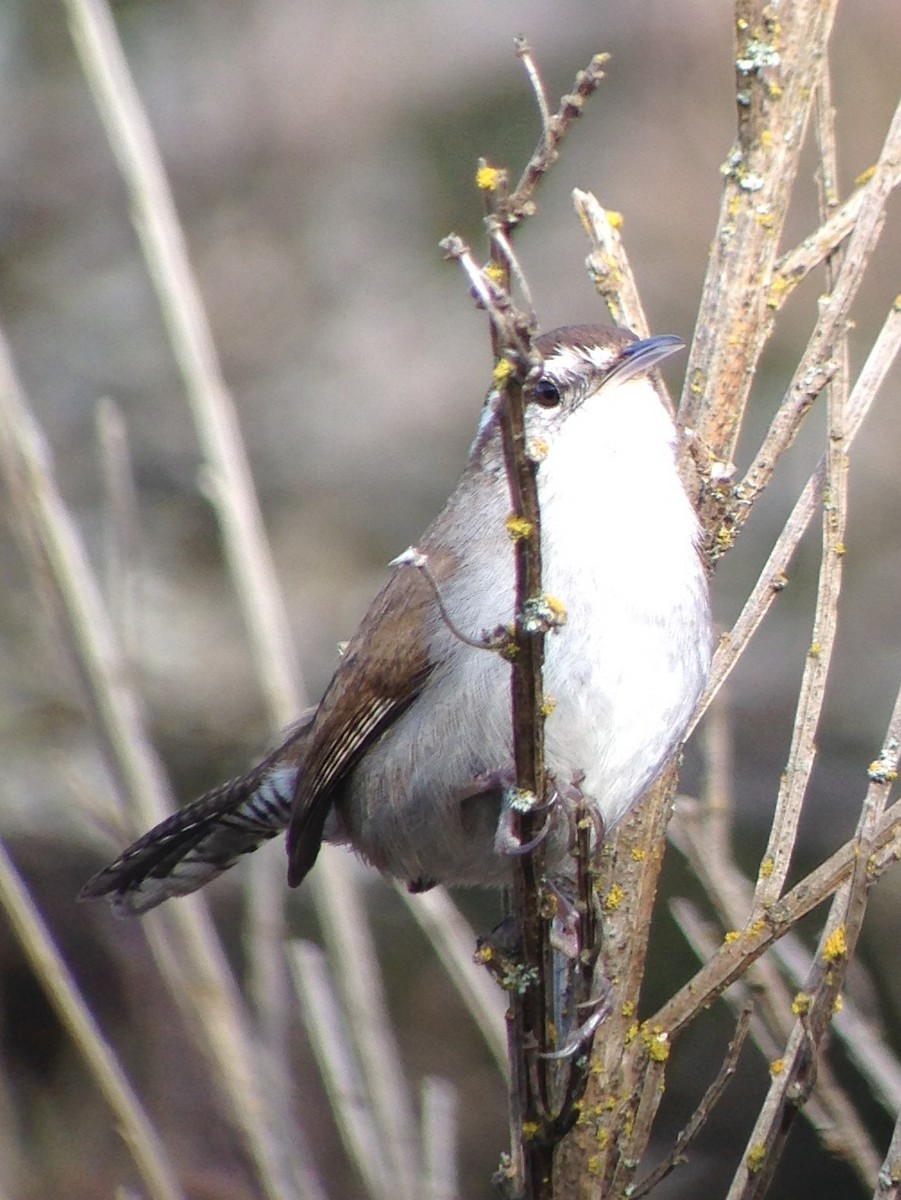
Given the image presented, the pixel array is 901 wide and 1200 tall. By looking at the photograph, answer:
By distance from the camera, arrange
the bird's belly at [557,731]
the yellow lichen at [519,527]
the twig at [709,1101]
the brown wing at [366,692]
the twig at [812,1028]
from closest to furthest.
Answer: the yellow lichen at [519,527] → the twig at [812,1028] → the twig at [709,1101] → the bird's belly at [557,731] → the brown wing at [366,692]

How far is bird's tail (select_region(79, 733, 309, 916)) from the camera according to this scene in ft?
10.3

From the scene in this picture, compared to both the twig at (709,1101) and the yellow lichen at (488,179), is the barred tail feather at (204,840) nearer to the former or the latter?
the twig at (709,1101)

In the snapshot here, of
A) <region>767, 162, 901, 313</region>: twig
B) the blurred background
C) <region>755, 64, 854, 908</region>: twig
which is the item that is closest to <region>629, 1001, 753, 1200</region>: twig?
<region>755, 64, 854, 908</region>: twig

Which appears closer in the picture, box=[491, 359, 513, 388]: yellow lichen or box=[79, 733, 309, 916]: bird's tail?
box=[491, 359, 513, 388]: yellow lichen

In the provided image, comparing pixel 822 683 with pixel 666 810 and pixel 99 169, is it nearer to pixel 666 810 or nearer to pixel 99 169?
pixel 666 810

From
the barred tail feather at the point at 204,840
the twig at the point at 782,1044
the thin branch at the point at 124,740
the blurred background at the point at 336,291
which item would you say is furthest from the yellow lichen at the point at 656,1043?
the blurred background at the point at 336,291

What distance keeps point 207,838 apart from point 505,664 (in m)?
1.03

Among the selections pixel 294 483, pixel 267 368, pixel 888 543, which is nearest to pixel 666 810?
pixel 888 543

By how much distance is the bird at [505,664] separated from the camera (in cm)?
252

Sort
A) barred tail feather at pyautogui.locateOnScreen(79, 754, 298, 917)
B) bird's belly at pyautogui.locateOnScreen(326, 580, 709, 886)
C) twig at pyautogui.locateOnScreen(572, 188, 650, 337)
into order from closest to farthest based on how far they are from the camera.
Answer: bird's belly at pyautogui.locateOnScreen(326, 580, 709, 886), twig at pyautogui.locateOnScreen(572, 188, 650, 337), barred tail feather at pyautogui.locateOnScreen(79, 754, 298, 917)

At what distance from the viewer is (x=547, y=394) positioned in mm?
2826

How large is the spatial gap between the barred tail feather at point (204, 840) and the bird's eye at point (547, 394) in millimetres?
973

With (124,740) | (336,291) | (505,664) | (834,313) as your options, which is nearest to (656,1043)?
(505,664)

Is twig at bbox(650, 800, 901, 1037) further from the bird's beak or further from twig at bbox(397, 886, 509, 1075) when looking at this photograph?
the bird's beak
